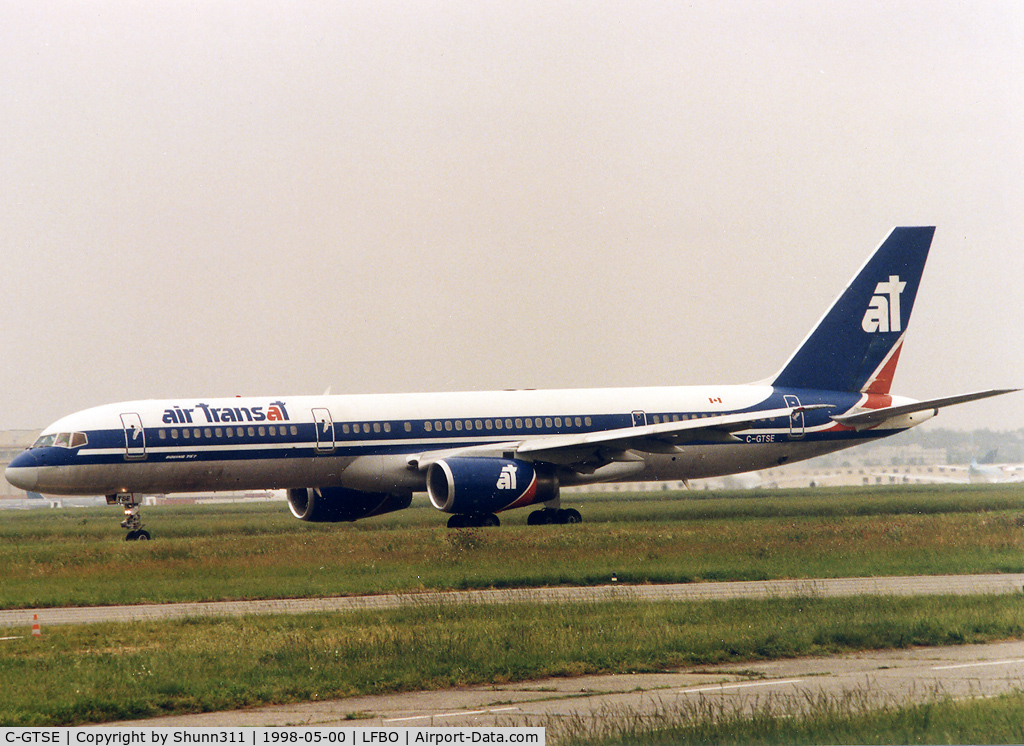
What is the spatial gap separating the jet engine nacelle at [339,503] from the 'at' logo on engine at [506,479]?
206 inches

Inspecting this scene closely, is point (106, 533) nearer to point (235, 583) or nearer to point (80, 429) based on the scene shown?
point (80, 429)

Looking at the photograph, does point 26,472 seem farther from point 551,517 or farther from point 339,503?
point 551,517

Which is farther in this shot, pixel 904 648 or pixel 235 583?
pixel 235 583

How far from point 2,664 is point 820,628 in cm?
1049

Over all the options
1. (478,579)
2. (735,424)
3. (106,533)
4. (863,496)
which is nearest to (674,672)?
(478,579)

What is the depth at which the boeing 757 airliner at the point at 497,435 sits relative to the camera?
33.3 metres

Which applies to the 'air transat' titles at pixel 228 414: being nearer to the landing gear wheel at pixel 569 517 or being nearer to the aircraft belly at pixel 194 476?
the aircraft belly at pixel 194 476

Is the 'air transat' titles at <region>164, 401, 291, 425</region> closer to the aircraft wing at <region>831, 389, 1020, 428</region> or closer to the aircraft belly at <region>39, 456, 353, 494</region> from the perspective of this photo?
the aircraft belly at <region>39, 456, 353, 494</region>

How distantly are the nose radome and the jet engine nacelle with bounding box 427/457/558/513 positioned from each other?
1054 cm

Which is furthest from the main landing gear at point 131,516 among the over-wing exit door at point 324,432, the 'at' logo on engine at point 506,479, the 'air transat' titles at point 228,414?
the 'at' logo on engine at point 506,479

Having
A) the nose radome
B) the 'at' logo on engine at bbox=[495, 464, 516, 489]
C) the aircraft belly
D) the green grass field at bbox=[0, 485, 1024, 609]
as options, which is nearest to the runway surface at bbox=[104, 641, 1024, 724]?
the green grass field at bbox=[0, 485, 1024, 609]

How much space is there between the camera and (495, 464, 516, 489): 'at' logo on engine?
33219 mm

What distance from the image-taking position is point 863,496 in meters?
51.3

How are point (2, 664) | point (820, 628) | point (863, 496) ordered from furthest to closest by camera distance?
point (863, 496)
point (820, 628)
point (2, 664)
